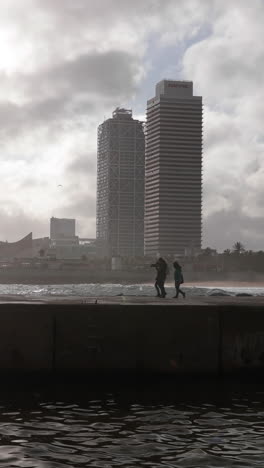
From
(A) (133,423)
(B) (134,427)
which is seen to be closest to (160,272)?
(A) (133,423)

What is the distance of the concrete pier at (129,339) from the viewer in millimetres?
12359

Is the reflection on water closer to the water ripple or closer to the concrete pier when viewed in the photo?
the water ripple

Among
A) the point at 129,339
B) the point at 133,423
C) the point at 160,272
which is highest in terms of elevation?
the point at 160,272

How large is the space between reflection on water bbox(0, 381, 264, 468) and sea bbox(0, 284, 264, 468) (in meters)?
0.01

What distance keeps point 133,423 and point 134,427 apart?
24cm

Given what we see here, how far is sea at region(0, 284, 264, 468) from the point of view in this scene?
7328 millimetres

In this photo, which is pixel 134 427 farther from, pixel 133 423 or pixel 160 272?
pixel 160 272

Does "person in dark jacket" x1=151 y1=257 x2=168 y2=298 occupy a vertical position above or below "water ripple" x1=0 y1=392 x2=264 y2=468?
above

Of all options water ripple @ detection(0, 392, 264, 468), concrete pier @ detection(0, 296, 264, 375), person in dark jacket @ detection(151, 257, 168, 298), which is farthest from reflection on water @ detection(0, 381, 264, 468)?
person in dark jacket @ detection(151, 257, 168, 298)

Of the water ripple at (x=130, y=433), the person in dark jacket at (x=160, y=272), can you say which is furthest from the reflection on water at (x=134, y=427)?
the person in dark jacket at (x=160, y=272)

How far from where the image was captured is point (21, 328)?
12.4 metres

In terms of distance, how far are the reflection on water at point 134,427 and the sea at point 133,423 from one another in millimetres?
12

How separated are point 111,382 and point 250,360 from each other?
304 centimetres

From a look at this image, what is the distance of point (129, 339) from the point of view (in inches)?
495
